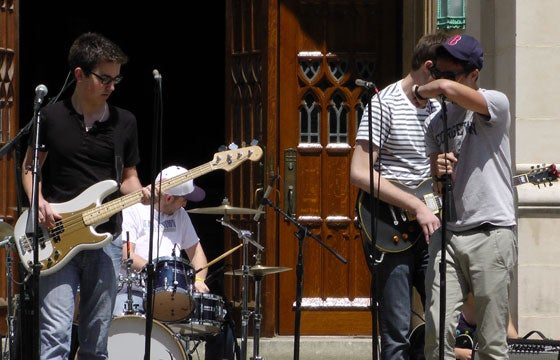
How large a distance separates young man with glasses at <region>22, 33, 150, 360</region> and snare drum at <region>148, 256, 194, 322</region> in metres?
1.51

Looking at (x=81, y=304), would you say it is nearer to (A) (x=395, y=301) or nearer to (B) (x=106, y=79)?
(B) (x=106, y=79)

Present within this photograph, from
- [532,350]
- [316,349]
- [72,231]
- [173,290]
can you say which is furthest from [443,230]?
[316,349]

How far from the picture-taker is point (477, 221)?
6039 mm

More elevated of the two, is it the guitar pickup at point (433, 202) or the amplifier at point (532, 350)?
the guitar pickup at point (433, 202)

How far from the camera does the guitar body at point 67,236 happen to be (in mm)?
6629

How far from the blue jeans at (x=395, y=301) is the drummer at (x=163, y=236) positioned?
6.75 feet

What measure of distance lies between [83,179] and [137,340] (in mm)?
1879

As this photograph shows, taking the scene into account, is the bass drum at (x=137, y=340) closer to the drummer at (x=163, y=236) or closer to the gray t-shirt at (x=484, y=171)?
the drummer at (x=163, y=236)

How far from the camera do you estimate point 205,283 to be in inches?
356

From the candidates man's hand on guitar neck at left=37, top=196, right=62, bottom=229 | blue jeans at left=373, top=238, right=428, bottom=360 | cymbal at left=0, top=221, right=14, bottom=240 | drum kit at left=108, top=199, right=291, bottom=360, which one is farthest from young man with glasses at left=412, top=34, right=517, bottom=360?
cymbal at left=0, top=221, right=14, bottom=240

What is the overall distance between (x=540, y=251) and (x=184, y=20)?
7.06m

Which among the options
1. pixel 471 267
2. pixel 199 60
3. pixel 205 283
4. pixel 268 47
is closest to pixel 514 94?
pixel 268 47

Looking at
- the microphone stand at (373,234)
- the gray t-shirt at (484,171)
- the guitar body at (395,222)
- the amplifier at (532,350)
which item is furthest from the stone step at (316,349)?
the gray t-shirt at (484,171)

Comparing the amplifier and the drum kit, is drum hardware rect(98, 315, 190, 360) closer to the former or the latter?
the drum kit
